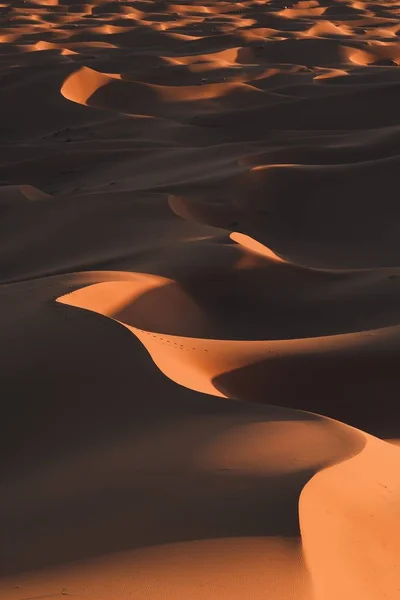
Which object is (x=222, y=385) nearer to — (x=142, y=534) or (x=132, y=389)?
(x=132, y=389)

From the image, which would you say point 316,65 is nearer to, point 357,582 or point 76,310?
point 76,310

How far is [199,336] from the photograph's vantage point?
3.54 m

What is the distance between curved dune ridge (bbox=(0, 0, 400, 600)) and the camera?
166 cm

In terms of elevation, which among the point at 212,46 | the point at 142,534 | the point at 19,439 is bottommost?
the point at 212,46

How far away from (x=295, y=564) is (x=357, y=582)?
110 millimetres

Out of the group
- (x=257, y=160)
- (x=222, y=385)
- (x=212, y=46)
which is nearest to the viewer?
(x=222, y=385)

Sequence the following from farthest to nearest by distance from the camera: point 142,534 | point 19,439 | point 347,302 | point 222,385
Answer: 1. point 347,302
2. point 222,385
3. point 19,439
4. point 142,534

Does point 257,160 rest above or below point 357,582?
below

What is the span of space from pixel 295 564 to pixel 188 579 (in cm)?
17

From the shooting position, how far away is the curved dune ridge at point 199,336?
1.66 metres

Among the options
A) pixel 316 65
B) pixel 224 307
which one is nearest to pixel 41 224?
pixel 224 307

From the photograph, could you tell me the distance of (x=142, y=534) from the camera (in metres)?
1.72

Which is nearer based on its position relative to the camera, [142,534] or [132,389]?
[142,534]

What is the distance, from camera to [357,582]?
5.14 feet
